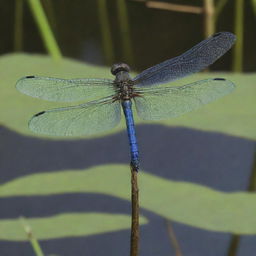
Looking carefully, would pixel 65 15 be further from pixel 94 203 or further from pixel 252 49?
pixel 94 203

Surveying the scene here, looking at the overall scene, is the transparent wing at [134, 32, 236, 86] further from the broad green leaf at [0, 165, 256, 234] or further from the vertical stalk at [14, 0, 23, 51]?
the vertical stalk at [14, 0, 23, 51]

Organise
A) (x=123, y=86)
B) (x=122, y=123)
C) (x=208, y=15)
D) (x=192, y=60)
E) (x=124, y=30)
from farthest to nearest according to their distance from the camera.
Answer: (x=124, y=30), (x=208, y=15), (x=122, y=123), (x=192, y=60), (x=123, y=86)

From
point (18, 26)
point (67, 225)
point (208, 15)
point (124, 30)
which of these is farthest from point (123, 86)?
point (18, 26)

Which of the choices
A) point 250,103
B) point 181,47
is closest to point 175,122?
point 250,103

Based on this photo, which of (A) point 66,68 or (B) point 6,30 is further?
(B) point 6,30

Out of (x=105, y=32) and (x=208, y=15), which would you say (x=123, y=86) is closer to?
(x=208, y=15)

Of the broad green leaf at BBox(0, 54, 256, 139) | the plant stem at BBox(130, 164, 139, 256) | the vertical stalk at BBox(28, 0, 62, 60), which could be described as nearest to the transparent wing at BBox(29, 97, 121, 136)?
the plant stem at BBox(130, 164, 139, 256)
